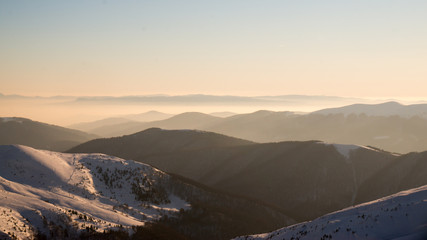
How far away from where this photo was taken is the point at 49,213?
50062 millimetres

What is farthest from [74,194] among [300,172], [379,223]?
[300,172]

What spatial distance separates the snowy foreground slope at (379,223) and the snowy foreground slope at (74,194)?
92.7ft

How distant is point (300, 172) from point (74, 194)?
8131cm

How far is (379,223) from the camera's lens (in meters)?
33.4

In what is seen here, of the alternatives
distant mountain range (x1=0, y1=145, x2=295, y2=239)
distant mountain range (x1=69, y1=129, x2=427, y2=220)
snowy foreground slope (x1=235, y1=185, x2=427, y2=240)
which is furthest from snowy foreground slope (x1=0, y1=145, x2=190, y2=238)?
distant mountain range (x1=69, y1=129, x2=427, y2=220)

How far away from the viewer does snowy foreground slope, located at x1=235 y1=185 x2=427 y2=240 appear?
31.4 meters

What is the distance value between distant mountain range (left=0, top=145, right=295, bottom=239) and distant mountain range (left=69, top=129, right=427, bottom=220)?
84.2ft

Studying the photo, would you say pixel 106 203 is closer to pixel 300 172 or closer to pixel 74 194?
pixel 74 194

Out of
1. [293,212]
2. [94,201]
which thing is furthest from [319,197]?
[94,201]

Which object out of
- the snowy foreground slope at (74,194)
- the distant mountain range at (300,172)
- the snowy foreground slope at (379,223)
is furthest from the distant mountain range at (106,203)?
the snowy foreground slope at (379,223)

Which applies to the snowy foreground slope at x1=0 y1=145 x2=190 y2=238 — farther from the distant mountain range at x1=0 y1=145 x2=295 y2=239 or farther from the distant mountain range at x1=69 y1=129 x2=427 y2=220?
the distant mountain range at x1=69 y1=129 x2=427 y2=220

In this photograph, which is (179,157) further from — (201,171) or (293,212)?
(293,212)

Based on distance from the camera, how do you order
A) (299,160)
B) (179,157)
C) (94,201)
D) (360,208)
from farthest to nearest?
(179,157)
(299,160)
(94,201)
(360,208)

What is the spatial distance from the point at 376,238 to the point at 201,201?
53.5 meters
